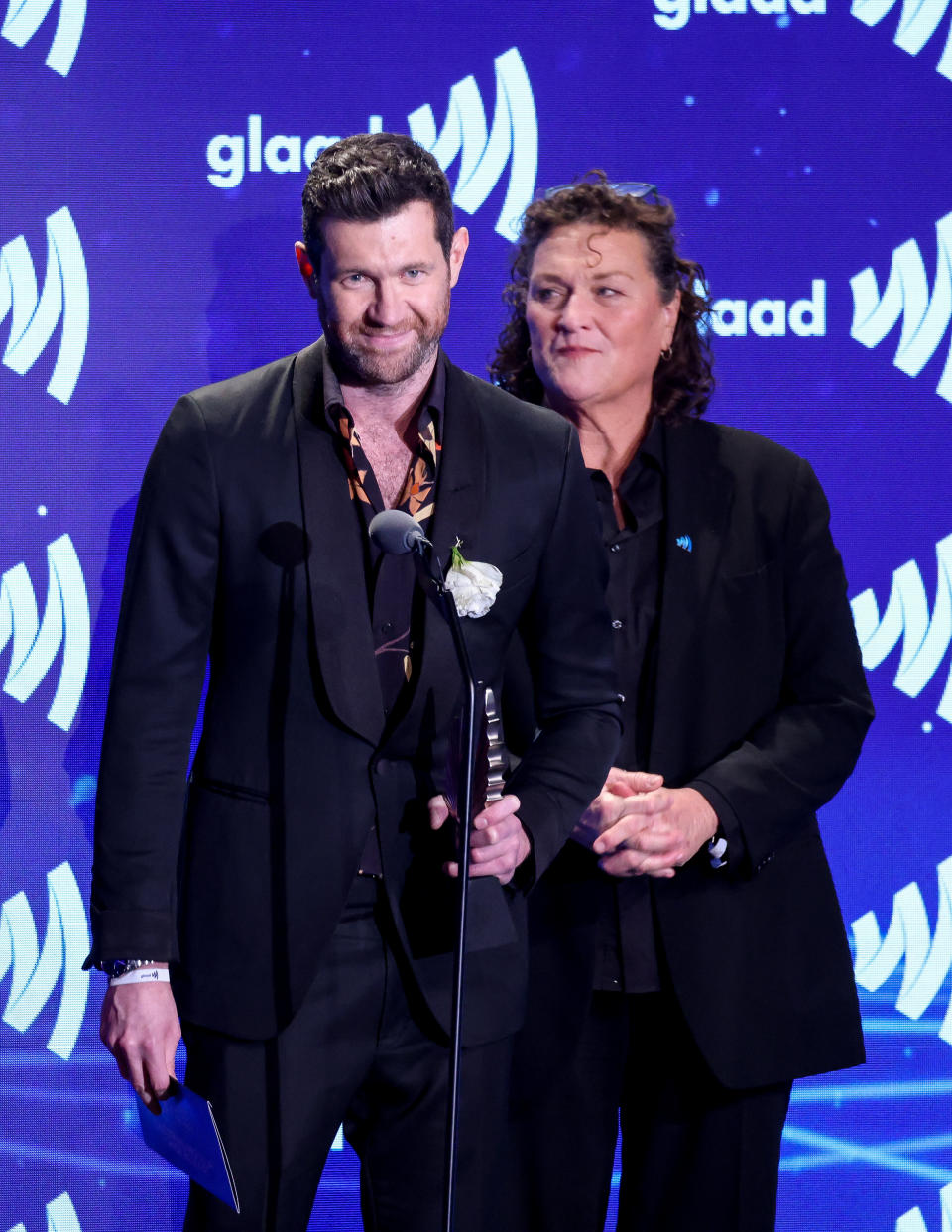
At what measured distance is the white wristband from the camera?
1818 mm

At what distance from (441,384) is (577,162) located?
117 cm

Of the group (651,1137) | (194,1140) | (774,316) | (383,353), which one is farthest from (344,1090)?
(774,316)

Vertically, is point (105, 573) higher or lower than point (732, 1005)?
higher

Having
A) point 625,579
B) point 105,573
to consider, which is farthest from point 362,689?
point 105,573

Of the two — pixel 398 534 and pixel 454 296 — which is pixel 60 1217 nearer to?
pixel 454 296

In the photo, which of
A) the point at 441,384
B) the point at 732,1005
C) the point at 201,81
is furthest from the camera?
the point at 201,81

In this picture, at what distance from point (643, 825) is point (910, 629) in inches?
42.3

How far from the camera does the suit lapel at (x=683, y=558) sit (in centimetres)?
233

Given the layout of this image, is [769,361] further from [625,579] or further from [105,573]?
[105,573]

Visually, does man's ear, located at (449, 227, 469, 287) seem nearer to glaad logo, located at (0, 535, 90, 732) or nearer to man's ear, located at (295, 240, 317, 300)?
man's ear, located at (295, 240, 317, 300)

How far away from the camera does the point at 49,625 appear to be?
295 centimetres

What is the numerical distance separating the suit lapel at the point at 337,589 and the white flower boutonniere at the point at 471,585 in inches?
6.2

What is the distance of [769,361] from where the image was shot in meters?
3.03

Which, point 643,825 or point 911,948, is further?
point 911,948
